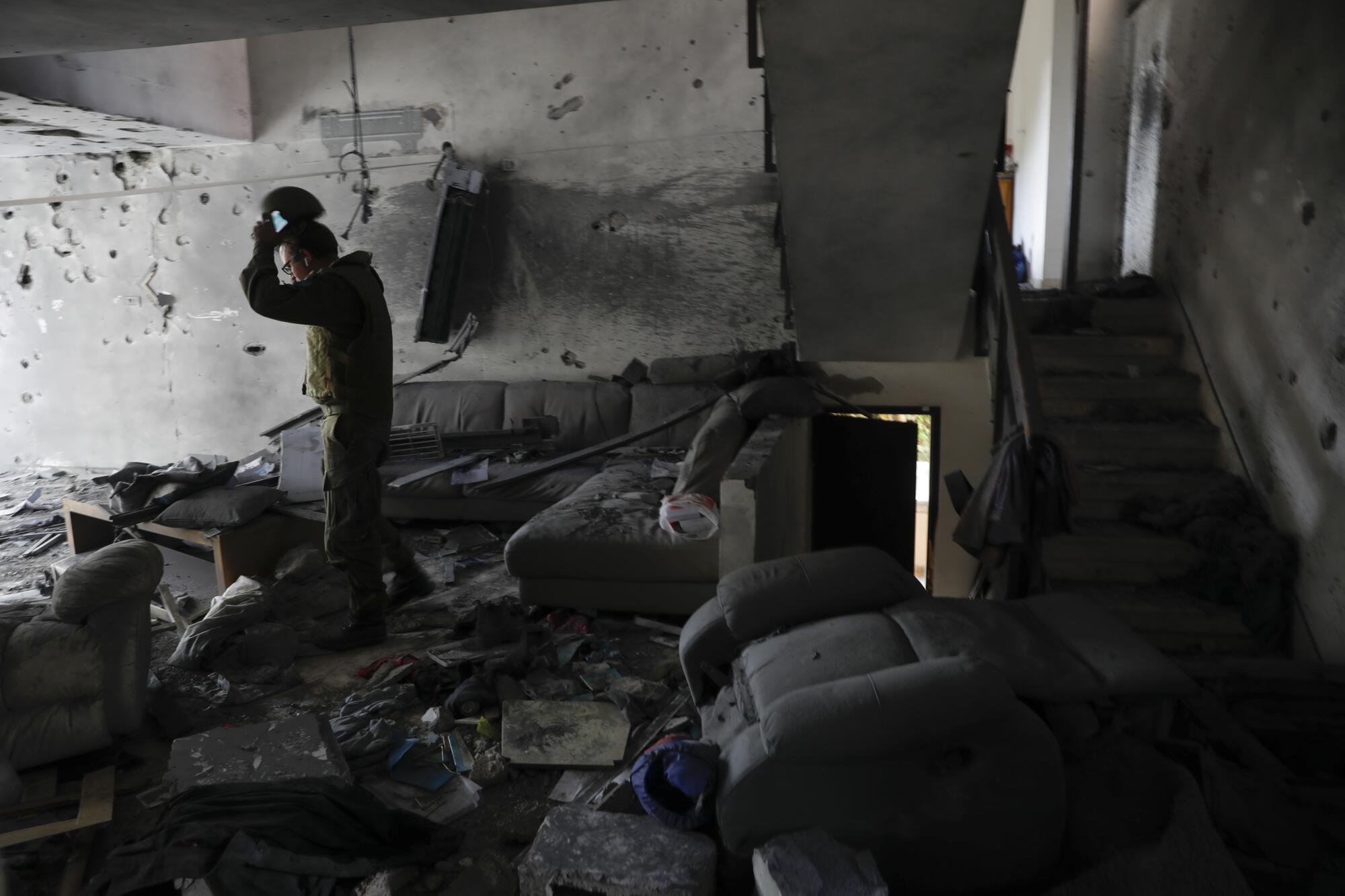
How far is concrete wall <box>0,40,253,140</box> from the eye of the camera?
14.6 ft

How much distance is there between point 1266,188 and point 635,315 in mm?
3272

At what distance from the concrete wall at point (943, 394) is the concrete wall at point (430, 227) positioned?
59 cm

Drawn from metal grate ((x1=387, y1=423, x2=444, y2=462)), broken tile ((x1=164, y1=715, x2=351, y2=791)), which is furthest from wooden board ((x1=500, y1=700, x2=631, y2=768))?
metal grate ((x1=387, y1=423, x2=444, y2=462))

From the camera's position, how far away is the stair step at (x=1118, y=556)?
10.7 ft

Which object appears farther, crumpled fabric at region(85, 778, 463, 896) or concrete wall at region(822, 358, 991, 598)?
concrete wall at region(822, 358, 991, 598)

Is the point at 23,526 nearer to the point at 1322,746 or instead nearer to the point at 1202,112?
the point at 1322,746

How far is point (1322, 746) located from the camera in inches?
90.0

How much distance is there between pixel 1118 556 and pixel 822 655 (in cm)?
195

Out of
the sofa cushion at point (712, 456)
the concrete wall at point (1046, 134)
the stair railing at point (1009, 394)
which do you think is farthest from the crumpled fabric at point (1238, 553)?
the concrete wall at point (1046, 134)

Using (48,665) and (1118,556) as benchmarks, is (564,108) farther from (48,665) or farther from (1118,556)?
(48,665)

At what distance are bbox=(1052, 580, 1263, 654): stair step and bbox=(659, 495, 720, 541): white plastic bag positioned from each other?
1231mm

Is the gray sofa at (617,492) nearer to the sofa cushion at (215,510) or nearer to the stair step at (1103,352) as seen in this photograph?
the sofa cushion at (215,510)

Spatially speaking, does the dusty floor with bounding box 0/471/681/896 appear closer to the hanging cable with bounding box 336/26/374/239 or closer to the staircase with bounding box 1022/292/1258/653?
the staircase with bounding box 1022/292/1258/653

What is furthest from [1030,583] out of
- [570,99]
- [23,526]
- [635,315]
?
[23,526]
